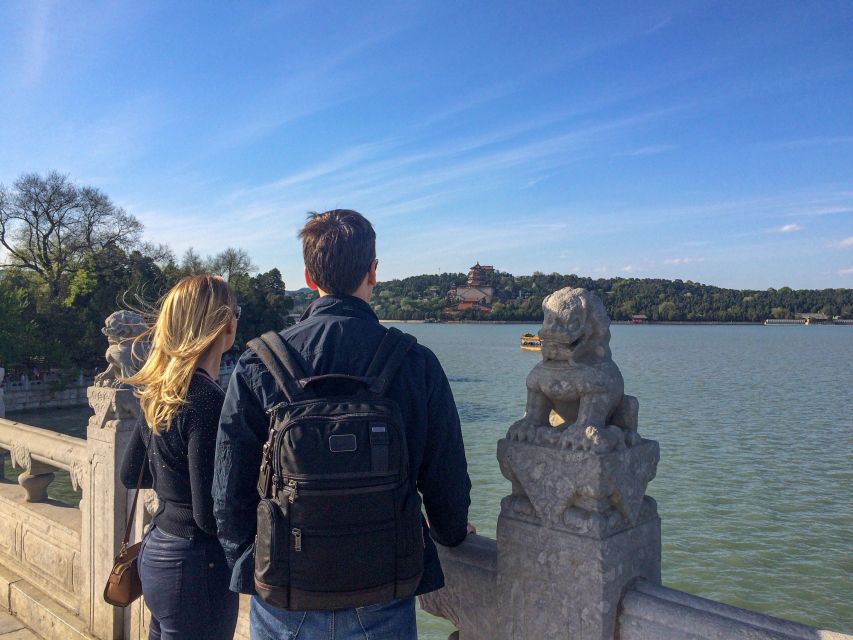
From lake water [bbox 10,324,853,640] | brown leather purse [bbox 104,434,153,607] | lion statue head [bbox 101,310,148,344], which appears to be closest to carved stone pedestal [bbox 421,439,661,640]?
brown leather purse [bbox 104,434,153,607]

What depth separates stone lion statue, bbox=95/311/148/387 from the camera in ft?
12.5

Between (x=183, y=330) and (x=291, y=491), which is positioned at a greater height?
(x=183, y=330)

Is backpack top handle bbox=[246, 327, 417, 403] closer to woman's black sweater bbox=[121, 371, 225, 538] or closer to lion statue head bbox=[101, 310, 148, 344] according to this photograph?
woman's black sweater bbox=[121, 371, 225, 538]

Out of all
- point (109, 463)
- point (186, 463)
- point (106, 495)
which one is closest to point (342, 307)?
point (186, 463)

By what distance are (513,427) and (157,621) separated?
1356 mm

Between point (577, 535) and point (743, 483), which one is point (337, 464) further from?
point (743, 483)

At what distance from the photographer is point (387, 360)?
1.75m

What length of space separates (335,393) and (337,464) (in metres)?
0.19

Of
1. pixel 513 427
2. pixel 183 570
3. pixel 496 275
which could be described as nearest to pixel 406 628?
pixel 513 427

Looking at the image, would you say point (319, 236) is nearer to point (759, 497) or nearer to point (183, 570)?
point (183, 570)

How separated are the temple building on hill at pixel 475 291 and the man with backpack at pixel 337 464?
105 m

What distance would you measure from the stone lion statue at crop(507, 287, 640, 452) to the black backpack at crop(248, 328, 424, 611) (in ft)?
2.04

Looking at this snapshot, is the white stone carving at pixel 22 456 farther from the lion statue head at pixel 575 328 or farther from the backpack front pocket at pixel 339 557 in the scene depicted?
the lion statue head at pixel 575 328

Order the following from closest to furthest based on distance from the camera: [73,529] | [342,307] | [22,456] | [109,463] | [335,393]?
[335,393], [342,307], [109,463], [73,529], [22,456]
